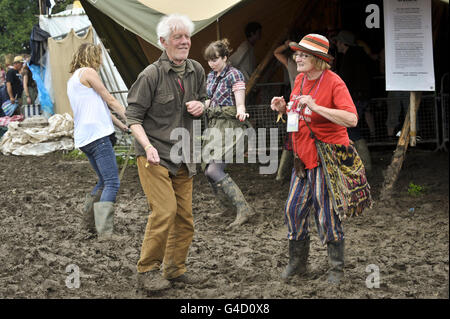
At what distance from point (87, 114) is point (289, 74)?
2848 mm

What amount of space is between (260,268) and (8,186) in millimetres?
5413

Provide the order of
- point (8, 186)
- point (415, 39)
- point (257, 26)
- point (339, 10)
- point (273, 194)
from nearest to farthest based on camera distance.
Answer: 1. point (415, 39)
2. point (273, 194)
3. point (257, 26)
4. point (8, 186)
5. point (339, 10)

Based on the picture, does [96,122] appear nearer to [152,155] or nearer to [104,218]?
[104,218]

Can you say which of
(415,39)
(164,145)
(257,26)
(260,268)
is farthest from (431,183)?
(164,145)

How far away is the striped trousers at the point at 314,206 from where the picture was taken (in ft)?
13.4

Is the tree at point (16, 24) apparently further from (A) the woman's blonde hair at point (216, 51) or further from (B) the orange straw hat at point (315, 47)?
(B) the orange straw hat at point (315, 47)

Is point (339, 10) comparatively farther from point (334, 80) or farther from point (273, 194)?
point (334, 80)

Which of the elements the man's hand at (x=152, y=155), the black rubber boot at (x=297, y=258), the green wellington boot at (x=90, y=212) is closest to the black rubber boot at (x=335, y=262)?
the black rubber boot at (x=297, y=258)

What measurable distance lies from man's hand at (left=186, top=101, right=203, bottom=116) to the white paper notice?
326 centimetres

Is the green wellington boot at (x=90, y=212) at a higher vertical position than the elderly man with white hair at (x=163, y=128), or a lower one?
lower

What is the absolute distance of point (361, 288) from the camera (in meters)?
4.15

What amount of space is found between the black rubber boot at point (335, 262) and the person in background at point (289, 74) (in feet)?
9.95

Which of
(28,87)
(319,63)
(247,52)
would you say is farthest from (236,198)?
(28,87)

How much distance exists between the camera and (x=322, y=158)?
4055mm
